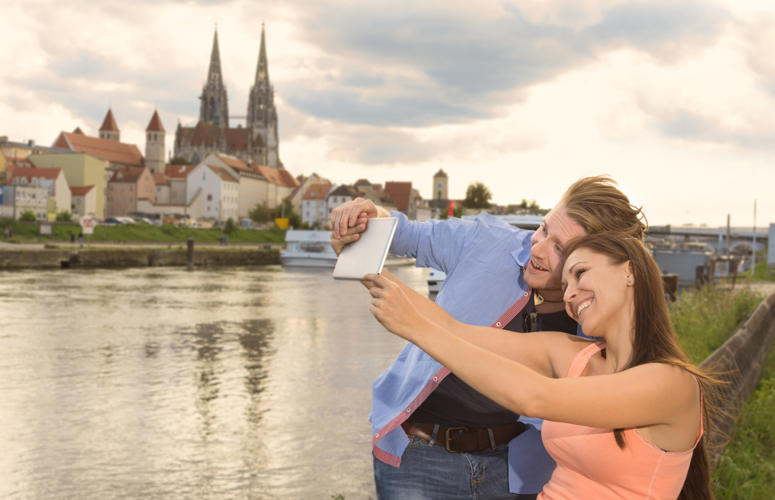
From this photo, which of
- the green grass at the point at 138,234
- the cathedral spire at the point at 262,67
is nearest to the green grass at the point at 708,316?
the green grass at the point at 138,234

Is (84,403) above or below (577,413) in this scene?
below

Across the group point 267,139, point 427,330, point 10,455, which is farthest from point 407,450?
point 267,139

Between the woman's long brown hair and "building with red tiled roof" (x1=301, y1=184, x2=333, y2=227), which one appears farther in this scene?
"building with red tiled roof" (x1=301, y1=184, x2=333, y2=227)

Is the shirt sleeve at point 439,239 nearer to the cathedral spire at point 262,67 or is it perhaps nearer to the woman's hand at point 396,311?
the woman's hand at point 396,311

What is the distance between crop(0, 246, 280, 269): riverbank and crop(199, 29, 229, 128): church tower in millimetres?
93442

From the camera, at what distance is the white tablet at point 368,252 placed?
1.91 metres

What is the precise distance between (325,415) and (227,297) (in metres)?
19.6

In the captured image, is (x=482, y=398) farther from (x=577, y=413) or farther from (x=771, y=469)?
(x=771, y=469)

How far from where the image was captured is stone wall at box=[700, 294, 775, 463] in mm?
4492

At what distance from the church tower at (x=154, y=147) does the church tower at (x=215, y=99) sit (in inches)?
681

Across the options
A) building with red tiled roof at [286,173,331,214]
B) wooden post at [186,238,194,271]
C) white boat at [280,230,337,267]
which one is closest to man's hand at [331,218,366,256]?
wooden post at [186,238,194,271]

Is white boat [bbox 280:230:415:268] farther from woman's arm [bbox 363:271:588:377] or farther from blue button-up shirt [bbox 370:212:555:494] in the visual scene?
woman's arm [bbox 363:271:588:377]

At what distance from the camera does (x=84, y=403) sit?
9.98m

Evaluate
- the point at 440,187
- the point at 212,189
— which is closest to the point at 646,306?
the point at 212,189
